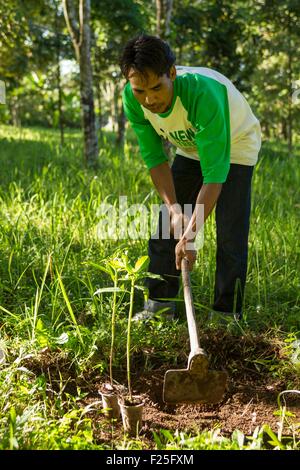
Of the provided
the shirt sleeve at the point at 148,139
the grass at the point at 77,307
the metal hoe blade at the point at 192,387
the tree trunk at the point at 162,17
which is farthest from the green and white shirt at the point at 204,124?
the tree trunk at the point at 162,17

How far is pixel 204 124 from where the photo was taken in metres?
2.05

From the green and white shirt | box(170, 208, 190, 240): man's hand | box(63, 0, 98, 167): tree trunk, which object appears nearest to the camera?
the green and white shirt

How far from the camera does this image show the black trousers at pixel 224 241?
246 centimetres

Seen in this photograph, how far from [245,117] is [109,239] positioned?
49.3 inches

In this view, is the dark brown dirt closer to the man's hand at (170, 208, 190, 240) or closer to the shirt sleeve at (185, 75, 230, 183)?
the man's hand at (170, 208, 190, 240)

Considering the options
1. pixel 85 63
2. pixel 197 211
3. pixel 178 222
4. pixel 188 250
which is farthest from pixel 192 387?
pixel 85 63

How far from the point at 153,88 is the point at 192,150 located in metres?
0.52

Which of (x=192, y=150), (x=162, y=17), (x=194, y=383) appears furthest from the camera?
(x=162, y=17)

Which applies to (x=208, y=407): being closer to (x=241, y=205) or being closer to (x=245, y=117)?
(x=241, y=205)

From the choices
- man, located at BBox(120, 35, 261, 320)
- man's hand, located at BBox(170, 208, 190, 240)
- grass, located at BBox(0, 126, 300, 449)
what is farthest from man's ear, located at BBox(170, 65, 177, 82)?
grass, located at BBox(0, 126, 300, 449)

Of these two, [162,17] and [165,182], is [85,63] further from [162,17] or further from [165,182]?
[165,182]

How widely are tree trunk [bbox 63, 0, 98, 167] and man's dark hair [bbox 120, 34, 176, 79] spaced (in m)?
3.29

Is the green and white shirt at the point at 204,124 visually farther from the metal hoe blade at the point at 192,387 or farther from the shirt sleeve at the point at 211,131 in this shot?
the metal hoe blade at the point at 192,387

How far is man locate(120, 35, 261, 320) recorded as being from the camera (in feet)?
6.65
